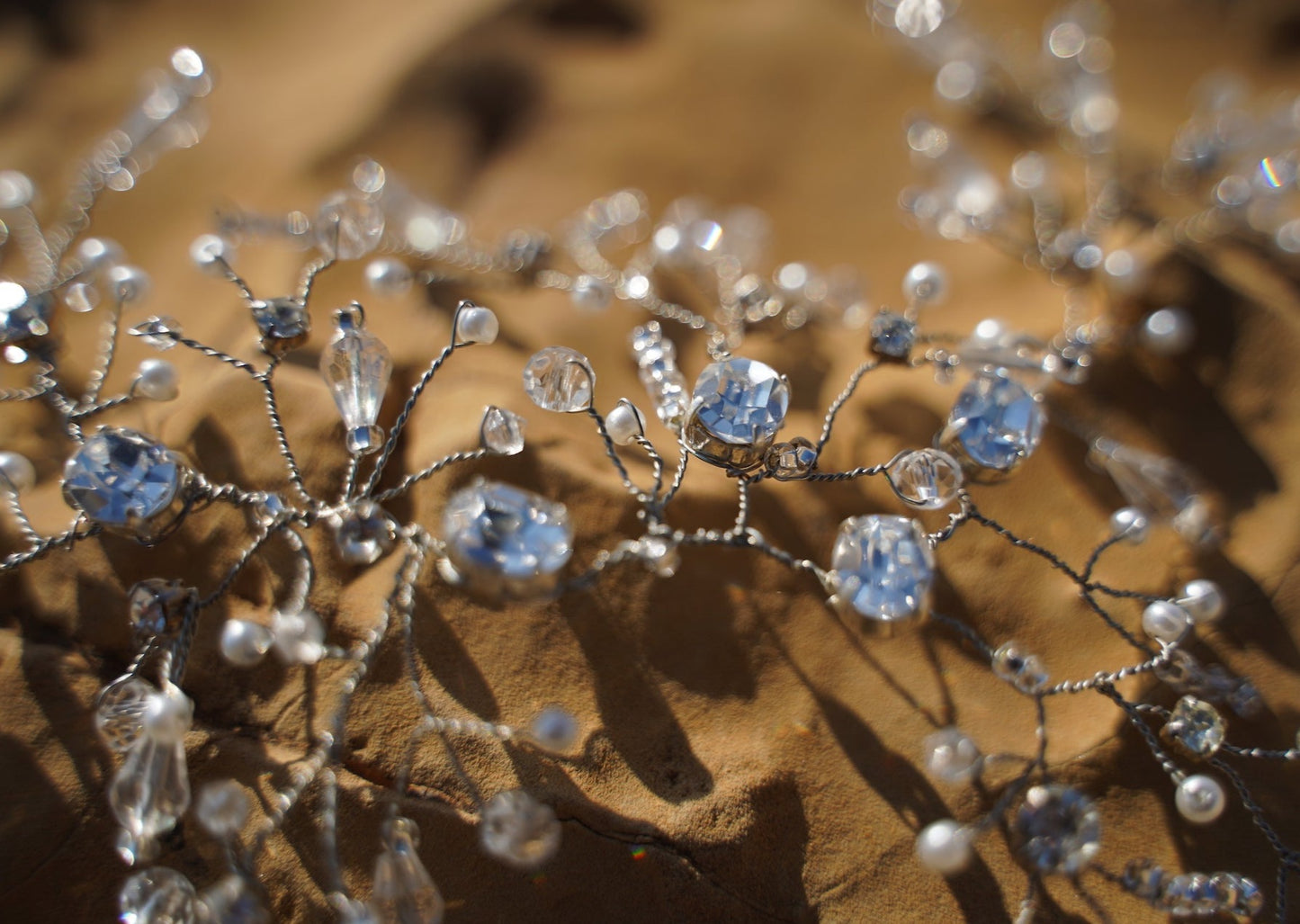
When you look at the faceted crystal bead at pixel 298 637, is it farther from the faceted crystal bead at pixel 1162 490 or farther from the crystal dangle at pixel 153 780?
the faceted crystal bead at pixel 1162 490

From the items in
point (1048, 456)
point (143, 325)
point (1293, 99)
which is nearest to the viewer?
point (143, 325)

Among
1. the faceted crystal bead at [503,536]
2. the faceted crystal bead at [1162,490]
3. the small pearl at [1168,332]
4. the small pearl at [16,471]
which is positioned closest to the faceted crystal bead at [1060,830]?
the faceted crystal bead at [1162,490]

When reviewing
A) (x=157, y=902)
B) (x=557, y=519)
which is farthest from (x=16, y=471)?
(x=557, y=519)

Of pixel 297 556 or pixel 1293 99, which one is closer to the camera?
pixel 297 556

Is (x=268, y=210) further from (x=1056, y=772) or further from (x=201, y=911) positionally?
(x=1056, y=772)

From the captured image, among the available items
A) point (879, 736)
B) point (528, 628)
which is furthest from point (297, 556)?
→ point (879, 736)

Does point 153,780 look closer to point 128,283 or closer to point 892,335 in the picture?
point 128,283
